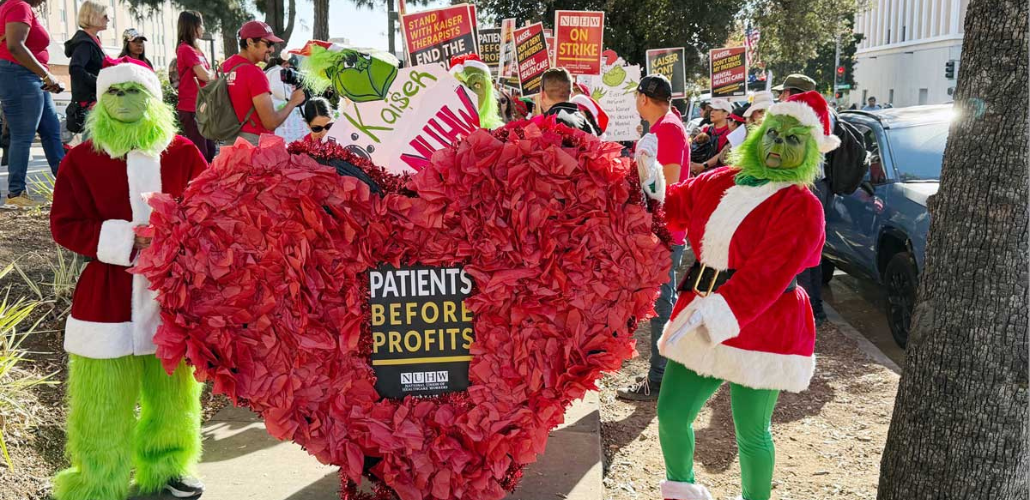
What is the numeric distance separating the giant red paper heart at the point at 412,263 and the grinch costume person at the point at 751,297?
1.22 ft

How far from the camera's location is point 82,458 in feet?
10.7

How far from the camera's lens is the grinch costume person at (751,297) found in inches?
124

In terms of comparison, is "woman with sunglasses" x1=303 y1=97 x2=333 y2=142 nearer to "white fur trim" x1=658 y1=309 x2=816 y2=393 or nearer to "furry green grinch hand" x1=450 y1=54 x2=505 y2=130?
"furry green grinch hand" x1=450 y1=54 x2=505 y2=130

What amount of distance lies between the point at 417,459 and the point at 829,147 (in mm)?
1993

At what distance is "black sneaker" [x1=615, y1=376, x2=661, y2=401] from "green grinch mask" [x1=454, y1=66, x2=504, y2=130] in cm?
228

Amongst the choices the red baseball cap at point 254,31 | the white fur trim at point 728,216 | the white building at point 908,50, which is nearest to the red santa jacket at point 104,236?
the white fur trim at point 728,216

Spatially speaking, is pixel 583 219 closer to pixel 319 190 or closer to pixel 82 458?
pixel 319 190

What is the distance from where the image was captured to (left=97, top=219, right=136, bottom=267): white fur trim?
318 centimetres

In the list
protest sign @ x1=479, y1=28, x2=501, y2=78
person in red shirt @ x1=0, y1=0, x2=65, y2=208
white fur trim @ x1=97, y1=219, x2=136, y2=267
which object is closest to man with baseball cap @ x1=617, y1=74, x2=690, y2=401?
white fur trim @ x1=97, y1=219, x2=136, y2=267

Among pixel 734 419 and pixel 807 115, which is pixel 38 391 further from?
pixel 807 115

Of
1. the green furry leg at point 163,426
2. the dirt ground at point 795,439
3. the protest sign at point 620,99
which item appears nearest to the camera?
the green furry leg at point 163,426

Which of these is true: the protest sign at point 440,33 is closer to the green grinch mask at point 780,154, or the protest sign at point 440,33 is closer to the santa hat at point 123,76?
the santa hat at point 123,76

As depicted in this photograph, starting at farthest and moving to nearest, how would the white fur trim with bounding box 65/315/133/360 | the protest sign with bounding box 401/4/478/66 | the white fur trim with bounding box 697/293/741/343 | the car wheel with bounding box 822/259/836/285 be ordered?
the car wheel with bounding box 822/259/836/285 < the protest sign with bounding box 401/4/478/66 < the white fur trim with bounding box 65/315/133/360 < the white fur trim with bounding box 697/293/741/343

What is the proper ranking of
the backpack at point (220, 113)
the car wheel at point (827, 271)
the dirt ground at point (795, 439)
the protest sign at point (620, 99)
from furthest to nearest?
the protest sign at point (620, 99) < the car wheel at point (827, 271) < the backpack at point (220, 113) < the dirt ground at point (795, 439)
